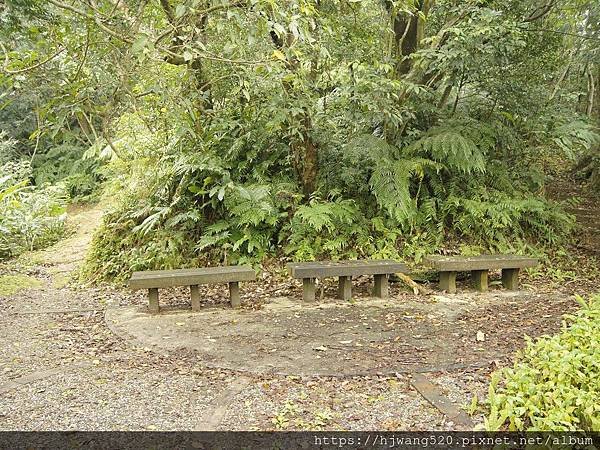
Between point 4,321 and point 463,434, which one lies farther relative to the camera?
point 4,321

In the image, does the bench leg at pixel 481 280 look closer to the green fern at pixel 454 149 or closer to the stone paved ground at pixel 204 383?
the stone paved ground at pixel 204 383

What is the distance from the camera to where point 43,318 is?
5344 millimetres

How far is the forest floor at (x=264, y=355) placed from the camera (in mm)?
3049

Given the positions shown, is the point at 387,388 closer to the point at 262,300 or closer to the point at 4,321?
the point at 262,300

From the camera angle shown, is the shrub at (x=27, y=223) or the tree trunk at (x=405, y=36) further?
the shrub at (x=27, y=223)

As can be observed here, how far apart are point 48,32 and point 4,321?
297 cm

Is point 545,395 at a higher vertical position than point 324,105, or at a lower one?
lower

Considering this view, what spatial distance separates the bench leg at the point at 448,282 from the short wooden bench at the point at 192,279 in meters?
2.33

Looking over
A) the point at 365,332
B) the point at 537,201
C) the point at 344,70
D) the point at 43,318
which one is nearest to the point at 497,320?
the point at 365,332

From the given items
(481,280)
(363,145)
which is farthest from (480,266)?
(363,145)

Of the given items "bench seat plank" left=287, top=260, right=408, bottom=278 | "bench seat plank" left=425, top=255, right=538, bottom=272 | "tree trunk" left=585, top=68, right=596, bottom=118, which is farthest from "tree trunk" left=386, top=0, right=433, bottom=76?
"tree trunk" left=585, top=68, right=596, bottom=118

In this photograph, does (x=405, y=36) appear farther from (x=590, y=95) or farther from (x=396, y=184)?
(x=590, y=95)

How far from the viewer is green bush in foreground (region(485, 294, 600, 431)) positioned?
2713 mm

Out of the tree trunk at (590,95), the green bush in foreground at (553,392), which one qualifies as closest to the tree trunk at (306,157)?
the green bush in foreground at (553,392)
